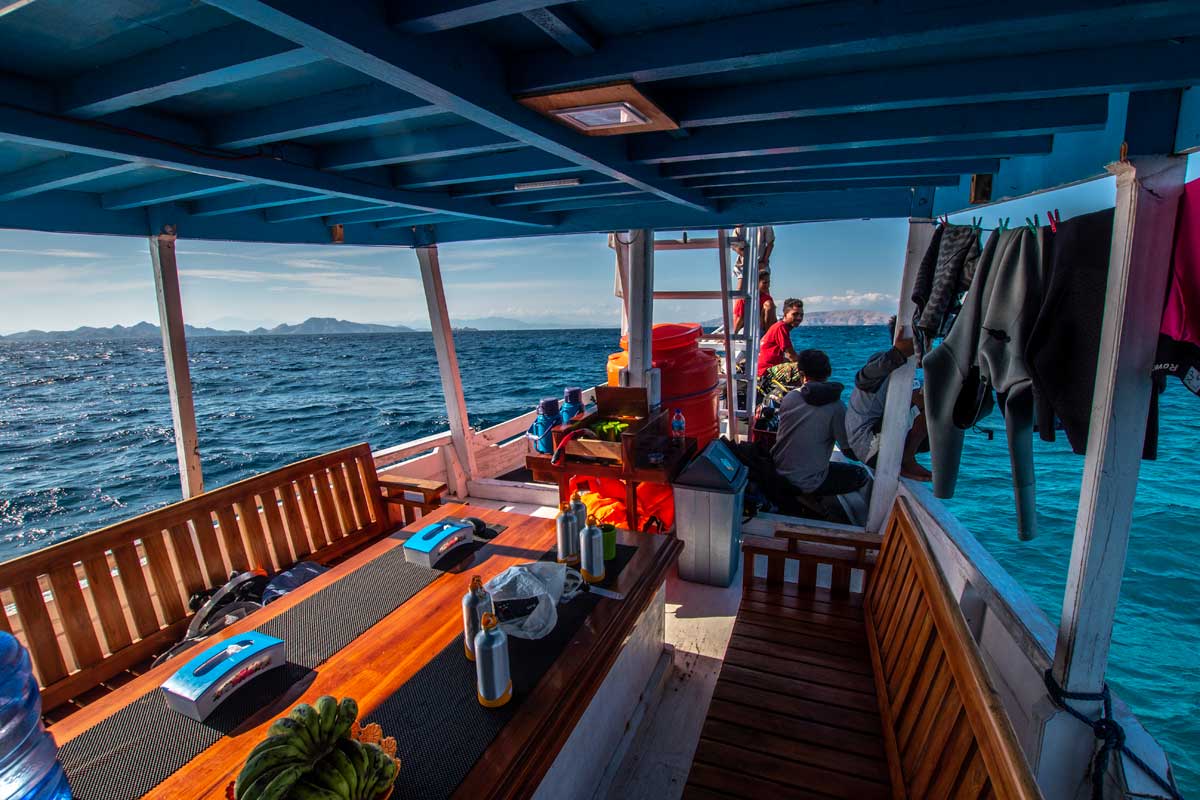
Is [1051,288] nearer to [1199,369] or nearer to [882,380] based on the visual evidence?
[1199,369]

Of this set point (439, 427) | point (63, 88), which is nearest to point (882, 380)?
point (63, 88)

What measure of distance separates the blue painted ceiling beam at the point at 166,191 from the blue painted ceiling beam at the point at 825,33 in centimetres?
214

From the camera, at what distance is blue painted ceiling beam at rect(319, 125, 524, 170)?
2289mm

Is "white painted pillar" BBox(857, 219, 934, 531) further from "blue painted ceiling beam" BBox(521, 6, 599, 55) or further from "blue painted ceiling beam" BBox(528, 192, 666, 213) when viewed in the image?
"blue painted ceiling beam" BBox(521, 6, 599, 55)

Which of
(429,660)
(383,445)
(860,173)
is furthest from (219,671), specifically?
(383,445)

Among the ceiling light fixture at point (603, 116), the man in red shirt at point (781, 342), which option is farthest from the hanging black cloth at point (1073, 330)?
the man in red shirt at point (781, 342)

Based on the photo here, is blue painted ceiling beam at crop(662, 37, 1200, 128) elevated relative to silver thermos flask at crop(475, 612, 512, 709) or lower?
elevated

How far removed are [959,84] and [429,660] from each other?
2.56m

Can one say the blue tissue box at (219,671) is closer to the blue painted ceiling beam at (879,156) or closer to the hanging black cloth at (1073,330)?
the hanging black cloth at (1073,330)

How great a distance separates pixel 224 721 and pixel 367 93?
6.80 ft

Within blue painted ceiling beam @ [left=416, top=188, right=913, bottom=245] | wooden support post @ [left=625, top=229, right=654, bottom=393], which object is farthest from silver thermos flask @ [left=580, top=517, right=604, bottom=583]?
blue painted ceiling beam @ [left=416, top=188, right=913, bottom=245]

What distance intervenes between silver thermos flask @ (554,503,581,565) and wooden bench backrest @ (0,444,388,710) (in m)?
1.84

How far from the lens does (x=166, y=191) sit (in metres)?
2.97

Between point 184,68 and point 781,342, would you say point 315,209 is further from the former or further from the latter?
point 781,342
